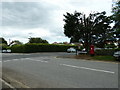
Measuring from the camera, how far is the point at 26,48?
124 feet

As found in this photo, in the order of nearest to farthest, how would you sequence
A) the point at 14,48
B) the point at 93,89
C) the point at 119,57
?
the point at 93,89
the point at 119,57
the point at 14,48

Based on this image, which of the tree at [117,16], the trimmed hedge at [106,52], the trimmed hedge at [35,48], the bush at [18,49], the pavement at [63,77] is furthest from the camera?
the bush at [18,49]

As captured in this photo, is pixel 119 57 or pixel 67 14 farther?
pixel 67 14

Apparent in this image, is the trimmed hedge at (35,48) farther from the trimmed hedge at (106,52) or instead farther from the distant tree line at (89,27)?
the trimmed hedge at (106,52)

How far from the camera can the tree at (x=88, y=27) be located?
2100 cm

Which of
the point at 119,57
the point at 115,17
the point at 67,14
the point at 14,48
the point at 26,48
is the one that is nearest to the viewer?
the point at 119,57

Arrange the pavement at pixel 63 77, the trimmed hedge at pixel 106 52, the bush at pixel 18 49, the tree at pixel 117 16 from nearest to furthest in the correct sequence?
the pavement at pixel 63 77
the tree at pixel 117 16
the trimmed hedge at pixel 106 52
the bush at pixel 18 49

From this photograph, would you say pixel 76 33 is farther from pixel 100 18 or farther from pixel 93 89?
pixel 93 89

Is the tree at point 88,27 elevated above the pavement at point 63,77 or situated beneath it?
elevated above

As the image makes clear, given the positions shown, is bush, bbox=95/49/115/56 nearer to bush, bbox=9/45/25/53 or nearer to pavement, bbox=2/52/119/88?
pavement, bbox=2/52/119/88

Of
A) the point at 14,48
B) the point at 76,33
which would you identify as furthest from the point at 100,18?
the point at 14,48

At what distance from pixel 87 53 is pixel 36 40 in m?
A: 58.3

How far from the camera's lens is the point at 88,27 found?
20.8 meters

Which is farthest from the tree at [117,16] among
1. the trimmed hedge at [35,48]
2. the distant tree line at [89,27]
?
the trimmed hedge at [35,48]
